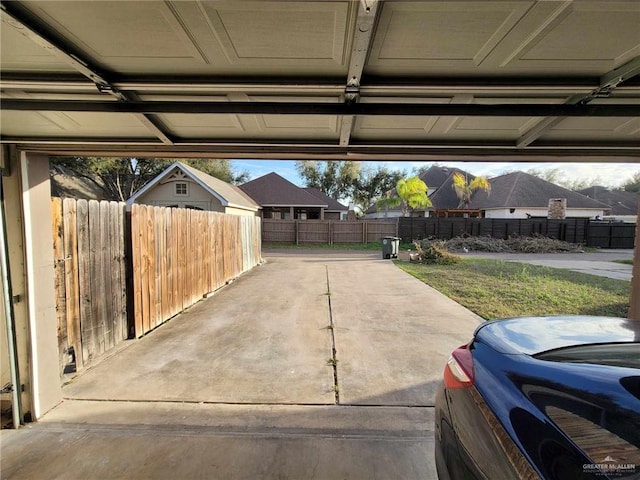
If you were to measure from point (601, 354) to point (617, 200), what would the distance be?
2034 inches

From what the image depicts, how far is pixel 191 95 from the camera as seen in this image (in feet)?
6.72

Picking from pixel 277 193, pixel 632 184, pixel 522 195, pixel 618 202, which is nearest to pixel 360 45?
pixel 277 193

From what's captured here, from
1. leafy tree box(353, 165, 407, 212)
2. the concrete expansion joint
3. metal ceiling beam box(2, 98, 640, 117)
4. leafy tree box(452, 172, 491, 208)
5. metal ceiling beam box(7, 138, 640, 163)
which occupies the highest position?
leafy tree box(353, 165, 407, 212)

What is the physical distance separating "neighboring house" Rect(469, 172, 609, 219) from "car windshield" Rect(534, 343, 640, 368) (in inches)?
1185

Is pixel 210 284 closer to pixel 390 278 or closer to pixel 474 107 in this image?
pixel 390 278

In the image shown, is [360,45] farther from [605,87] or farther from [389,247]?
[389,247]

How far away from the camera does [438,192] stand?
31.5m

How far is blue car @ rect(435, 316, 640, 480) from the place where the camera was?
105 cm

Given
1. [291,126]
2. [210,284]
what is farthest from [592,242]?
[291,126]

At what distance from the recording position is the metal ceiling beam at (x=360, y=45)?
1.31 m

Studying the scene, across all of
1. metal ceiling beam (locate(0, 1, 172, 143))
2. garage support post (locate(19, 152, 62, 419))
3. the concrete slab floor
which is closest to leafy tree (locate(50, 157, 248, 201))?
garage support post (locate(19, 152, 62, 419))

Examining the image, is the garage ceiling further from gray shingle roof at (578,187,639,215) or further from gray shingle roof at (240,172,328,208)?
gray shingle roof at (578,187,639,215)

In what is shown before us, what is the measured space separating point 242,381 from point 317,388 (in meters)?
0.85

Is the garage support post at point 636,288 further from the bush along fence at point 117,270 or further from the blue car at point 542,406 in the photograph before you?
the bush along fence at point 117,270
